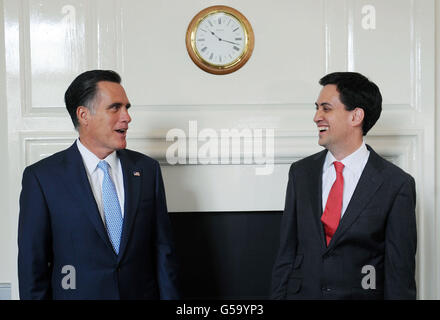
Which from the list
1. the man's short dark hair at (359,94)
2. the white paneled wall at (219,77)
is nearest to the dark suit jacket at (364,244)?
the man's short dark hair at (359,94)

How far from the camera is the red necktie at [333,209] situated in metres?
2.02

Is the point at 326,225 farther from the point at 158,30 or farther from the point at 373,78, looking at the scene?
the point at 158,30

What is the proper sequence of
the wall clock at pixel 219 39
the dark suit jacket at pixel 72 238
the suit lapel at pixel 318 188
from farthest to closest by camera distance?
the wall clock at pixel 219 39 < the suit lapel at pixel 318 188 < the dark suit jacket at pixel 72 238

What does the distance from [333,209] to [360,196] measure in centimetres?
10

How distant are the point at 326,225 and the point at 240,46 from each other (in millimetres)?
997

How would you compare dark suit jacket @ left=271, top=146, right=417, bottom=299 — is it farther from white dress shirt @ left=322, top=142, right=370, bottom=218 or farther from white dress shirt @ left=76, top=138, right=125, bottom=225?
white dress shirt @ left=76, top=138, right=125, bottom=225

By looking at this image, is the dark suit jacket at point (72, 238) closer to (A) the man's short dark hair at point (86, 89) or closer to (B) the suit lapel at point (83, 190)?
(B) the suit lapel at point (83, 190)

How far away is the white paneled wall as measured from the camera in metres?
2.70

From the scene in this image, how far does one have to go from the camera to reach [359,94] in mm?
2088

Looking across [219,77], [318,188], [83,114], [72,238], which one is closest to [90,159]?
[83,114]

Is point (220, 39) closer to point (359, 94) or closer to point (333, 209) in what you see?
point (359, 94)

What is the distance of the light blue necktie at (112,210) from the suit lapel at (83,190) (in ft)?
0.12

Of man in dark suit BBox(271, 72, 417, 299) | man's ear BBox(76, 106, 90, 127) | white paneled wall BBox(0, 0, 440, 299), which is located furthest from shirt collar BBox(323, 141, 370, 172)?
man's ear BBox(76, 106, 90, 127)
